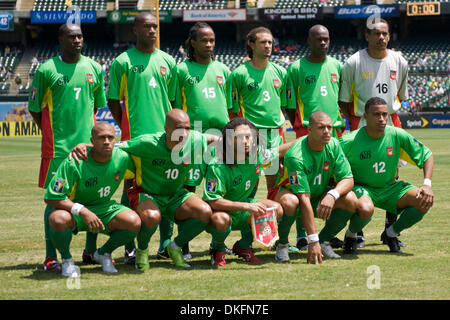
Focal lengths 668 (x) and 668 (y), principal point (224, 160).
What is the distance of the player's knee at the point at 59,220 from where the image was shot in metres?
5.75

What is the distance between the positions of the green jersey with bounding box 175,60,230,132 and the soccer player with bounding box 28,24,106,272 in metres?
0.98

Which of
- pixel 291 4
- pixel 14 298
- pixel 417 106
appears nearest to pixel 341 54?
pixel 291 4

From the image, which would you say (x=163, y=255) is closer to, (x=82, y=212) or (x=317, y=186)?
(x=82, y=212)

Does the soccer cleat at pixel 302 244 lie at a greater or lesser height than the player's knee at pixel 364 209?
lesser

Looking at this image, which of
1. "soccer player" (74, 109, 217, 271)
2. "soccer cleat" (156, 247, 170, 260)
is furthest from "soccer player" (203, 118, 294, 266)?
"soccer cleat" (156, 247, 170, 260)

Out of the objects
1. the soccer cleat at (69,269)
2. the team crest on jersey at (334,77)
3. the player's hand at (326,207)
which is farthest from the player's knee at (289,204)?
the soccer cleat at (69,269)

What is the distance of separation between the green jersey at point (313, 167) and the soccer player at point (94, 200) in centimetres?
156

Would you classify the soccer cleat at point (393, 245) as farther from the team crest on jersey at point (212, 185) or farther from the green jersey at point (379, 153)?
the team crest on jersey at point (212, 185)

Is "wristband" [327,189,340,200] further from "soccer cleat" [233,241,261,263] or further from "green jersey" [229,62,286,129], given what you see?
"green jersey" [229,62,286,129]

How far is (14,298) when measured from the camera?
16.2 ft

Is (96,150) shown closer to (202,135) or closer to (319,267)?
(202,135)

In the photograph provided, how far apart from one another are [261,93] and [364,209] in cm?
168

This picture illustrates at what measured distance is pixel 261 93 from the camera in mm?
7230
